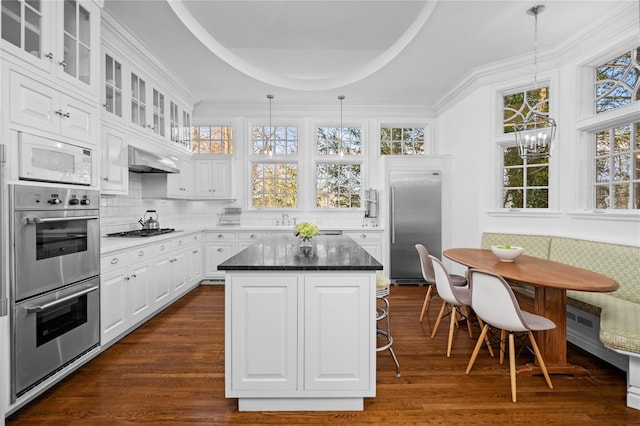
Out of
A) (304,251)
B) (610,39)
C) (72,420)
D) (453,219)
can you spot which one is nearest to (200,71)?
(304,251)

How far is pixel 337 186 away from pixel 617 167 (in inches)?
146

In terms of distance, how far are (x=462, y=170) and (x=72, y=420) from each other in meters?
4.96

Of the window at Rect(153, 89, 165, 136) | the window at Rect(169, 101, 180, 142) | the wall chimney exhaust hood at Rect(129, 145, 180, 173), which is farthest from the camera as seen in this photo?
the window at Rect(169, 101, 180, 142)

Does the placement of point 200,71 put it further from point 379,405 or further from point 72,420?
point 379,405

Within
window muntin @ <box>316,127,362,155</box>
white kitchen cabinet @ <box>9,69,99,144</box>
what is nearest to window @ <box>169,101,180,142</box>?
white kitchen cabinet @ <box>9,69,99,144</box>

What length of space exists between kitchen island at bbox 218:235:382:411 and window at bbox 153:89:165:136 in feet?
9.78

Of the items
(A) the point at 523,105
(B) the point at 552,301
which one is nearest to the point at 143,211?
(B) the point at 552,301

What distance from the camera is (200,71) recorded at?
164 inches

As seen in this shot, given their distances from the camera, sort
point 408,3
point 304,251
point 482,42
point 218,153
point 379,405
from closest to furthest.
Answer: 1. point 379,405
2. point 304,251
3. point 408,3
4. point 482,42
5. point 218,153

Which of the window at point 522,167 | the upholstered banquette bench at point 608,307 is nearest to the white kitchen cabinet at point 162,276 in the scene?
the upholstered banquette bench at point 608,307

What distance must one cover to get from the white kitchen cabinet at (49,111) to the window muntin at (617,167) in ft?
15.6

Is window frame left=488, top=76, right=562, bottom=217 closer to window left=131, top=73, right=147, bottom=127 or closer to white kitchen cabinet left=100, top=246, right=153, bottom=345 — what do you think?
white kitchen cabinet left=100, top=246, right=153, bottom=345

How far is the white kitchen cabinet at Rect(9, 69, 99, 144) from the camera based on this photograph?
191 cm

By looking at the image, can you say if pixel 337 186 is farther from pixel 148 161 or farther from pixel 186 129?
pixel 148 161
